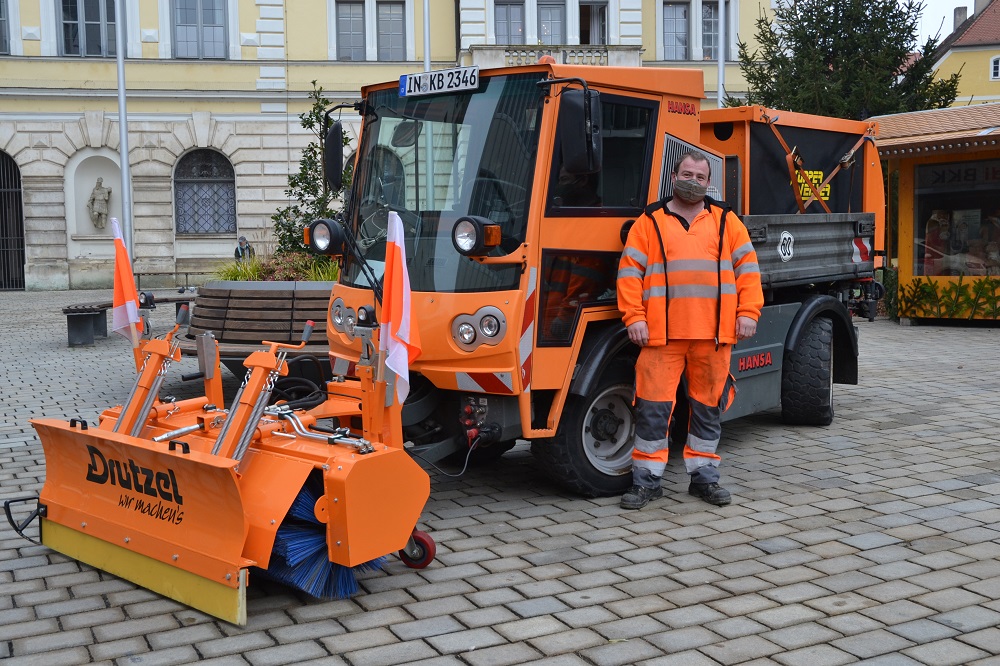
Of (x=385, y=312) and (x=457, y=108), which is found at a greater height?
(x=457, y=108)

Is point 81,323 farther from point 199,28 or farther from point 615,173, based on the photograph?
point 199,28

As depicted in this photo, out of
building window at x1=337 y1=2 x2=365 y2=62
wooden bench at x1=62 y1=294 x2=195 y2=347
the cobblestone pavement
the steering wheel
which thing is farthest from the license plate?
building window at x1=337 y1=2 x2=365 y2=62

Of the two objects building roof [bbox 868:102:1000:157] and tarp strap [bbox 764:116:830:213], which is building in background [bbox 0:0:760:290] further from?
tarp strap [bbox 764:116:830:213]

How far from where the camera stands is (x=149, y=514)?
4.75 m

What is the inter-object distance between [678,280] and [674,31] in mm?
28491

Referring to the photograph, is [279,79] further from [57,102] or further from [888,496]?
[888,496]

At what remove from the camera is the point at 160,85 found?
1173 inches

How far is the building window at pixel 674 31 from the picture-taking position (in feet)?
A: 107

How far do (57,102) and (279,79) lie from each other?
5.90m

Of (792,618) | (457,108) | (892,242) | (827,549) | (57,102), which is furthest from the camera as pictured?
(57,102)

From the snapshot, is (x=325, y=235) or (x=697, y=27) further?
(x=697, y=27)

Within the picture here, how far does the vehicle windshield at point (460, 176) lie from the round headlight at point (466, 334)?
0.66 ft

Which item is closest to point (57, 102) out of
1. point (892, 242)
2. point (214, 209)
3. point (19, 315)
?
point (214, 209)

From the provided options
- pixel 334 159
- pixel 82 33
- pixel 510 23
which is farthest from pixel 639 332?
pixel 82 33
